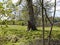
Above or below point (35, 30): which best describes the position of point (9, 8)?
above

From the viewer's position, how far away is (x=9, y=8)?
330 cm

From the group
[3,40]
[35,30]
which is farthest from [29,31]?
[3,40]

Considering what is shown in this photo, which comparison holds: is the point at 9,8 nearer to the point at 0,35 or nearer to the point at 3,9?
the point at 3,9

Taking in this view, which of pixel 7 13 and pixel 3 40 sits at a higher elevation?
pixel 7 13

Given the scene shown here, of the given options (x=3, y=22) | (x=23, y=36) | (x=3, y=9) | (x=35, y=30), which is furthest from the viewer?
(x=35, y=30)

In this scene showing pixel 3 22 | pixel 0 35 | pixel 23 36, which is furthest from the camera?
pixel 23 36

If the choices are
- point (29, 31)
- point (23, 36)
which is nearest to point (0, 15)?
point (23, 36)

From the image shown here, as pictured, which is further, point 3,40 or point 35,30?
point 35,30

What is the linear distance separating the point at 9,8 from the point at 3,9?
162mm

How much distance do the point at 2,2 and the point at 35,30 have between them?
8.04 metres

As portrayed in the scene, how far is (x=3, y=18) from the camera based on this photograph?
3.30m

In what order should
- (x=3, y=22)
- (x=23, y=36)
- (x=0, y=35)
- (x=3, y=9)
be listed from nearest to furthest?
(x=3, y=9)
(x=3, y=22)
(x=0, y=35)
(x=23, y=36)

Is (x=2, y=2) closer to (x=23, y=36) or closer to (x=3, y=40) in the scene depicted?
(x=3, y=40)

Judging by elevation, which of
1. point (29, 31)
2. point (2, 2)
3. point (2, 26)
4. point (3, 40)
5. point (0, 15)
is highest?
point (2, 2)
